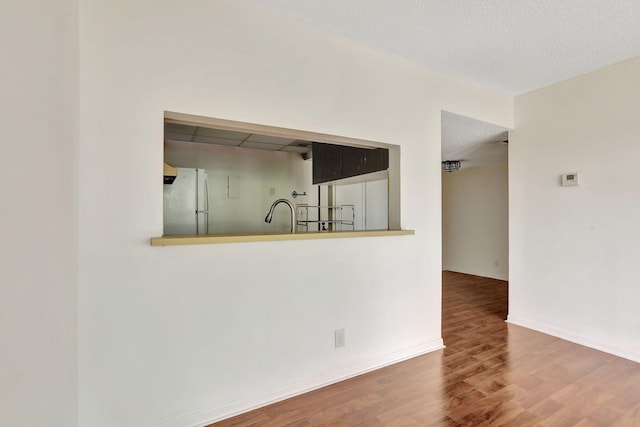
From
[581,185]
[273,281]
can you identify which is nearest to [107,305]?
[273,281]

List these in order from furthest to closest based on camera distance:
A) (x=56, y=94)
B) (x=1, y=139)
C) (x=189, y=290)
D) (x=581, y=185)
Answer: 1. (x=581, y=185)
2. (x=189, y=290)
3. (x=56, y=94)
4. (x=1, y=139)

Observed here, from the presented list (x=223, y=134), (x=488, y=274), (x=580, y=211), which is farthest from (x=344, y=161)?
(x=488, y=274)

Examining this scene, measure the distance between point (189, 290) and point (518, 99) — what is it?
3683 mm

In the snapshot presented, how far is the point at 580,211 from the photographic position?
9.46 ft

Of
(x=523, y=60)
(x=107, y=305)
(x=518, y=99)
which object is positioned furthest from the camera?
(x=518, y=99)

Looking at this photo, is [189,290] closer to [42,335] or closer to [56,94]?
[42,335]

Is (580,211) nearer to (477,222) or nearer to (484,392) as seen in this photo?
(484,392)

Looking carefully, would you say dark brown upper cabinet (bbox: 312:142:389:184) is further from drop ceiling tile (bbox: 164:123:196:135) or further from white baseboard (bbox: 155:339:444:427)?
drop ceiling tile (bbox: 164:123:196:135)

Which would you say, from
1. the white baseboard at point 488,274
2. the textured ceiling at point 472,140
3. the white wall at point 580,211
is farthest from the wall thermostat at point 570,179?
the white baseboard at point 488,274

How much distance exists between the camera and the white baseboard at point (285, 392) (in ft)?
5.61

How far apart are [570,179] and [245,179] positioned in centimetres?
450

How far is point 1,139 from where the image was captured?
0.69 meters

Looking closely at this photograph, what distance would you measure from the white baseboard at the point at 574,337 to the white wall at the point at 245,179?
3875 millimetres

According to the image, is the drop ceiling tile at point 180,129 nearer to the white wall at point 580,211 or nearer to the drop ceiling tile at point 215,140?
the drop ceiling tile at point 215,140
